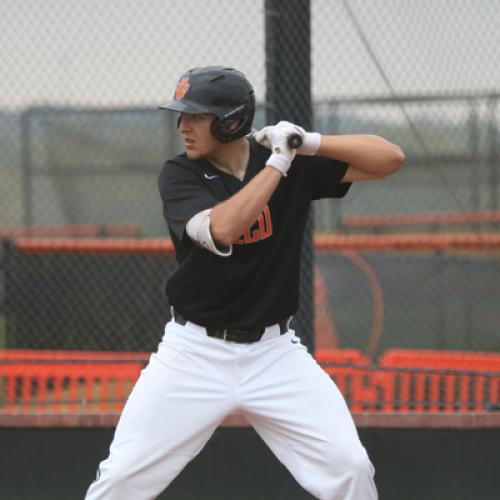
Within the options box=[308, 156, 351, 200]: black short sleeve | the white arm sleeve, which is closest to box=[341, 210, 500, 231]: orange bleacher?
box=[308, 156, 351, 200]: black short sleeve

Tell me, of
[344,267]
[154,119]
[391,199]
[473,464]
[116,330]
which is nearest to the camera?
[473,464]

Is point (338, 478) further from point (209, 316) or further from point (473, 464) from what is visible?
point (473, 464)

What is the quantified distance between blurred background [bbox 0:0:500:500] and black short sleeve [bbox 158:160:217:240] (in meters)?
1.30

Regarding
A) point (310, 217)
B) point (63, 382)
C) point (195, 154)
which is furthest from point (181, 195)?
point (63, 382)

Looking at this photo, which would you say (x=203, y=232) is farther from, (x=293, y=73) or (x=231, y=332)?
(x=293, y=73)

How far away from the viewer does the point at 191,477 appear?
13.7 ft

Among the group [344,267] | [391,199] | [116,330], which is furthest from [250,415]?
[391,199]

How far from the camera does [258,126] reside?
21.8ft

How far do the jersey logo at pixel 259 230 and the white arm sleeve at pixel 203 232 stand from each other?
0.57ft

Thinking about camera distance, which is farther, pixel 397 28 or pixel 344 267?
pixel 344 267

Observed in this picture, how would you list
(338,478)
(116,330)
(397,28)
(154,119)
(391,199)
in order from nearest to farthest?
(338,478) < (397,28) < (116,330) < (154,119) < (391,199)

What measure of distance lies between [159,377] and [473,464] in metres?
1.60

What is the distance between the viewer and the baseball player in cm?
318

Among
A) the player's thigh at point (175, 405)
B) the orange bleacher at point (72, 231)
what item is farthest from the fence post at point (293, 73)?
the orange bleacher at point (72, 231)
